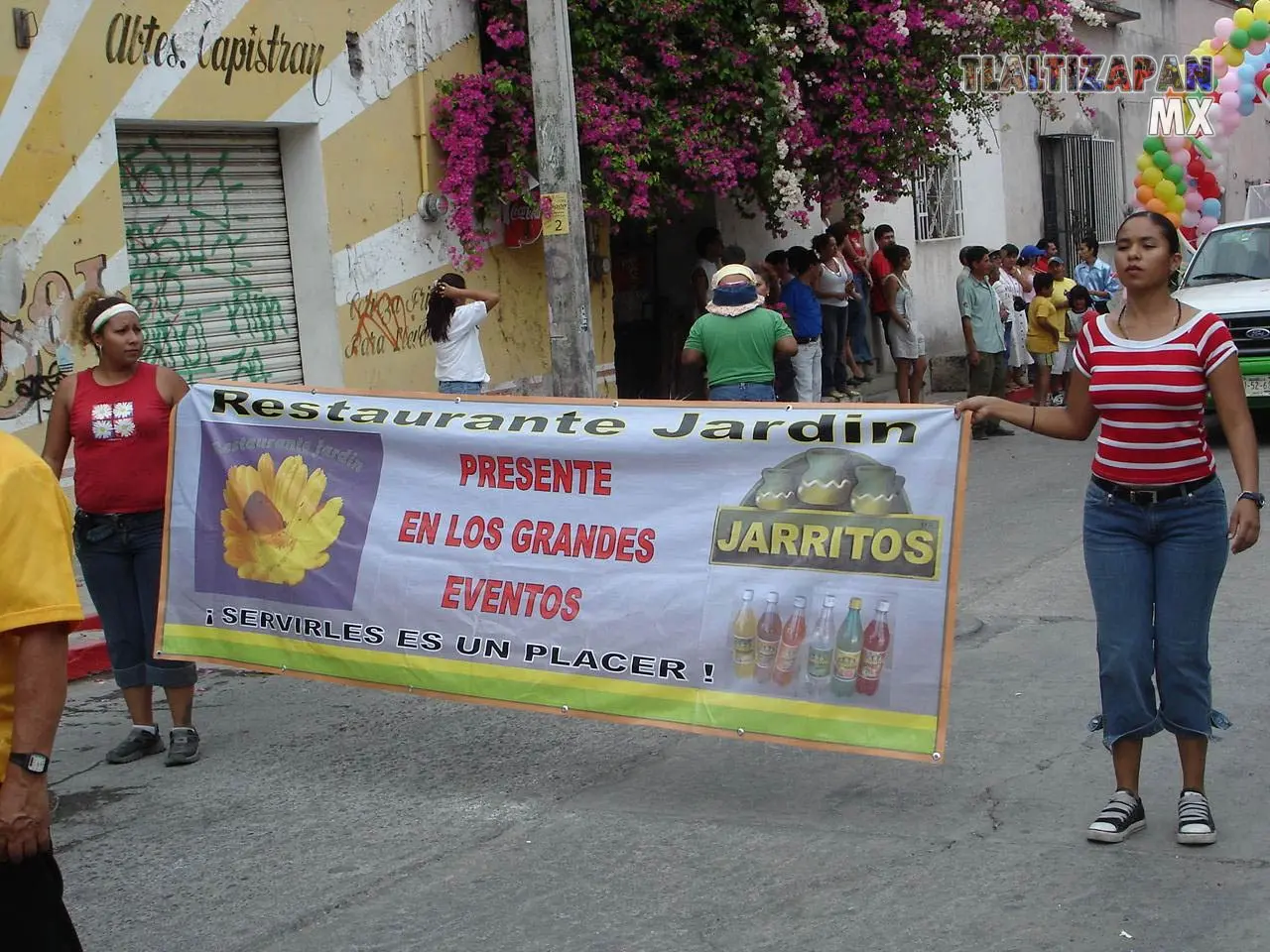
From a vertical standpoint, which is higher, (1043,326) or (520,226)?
(520,226)

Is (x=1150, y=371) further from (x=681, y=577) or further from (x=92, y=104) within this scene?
(x=92, y=104)

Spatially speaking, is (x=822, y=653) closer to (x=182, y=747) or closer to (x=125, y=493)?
(x=182, y=747)

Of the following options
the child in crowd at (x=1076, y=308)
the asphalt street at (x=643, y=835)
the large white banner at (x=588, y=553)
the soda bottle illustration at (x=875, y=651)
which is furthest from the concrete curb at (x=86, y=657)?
the child in crowd at (x=1076, y=308)

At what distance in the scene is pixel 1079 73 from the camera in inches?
749

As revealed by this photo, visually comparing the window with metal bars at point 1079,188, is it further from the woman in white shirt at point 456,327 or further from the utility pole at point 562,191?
the woman in white shirt at point 456,327

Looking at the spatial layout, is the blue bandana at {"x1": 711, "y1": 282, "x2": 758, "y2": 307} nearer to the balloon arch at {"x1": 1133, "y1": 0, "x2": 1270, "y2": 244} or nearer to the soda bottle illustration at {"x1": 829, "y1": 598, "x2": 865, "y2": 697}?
the soda bottle illustration at {"x1": 829, "y1": 598, "x2": 865, "y2": 697}

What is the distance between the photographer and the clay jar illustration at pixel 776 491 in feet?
18.1

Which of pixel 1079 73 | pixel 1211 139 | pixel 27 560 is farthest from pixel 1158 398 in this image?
pixel 1211 139

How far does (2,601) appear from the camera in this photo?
3076 millimetres

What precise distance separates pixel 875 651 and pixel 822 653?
18cm

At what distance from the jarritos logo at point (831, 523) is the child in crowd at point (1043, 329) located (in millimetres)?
12054

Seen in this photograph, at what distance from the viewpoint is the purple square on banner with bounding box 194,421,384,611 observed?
646 cm

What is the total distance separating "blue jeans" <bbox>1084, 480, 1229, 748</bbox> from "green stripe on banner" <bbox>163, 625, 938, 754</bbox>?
0.65 metres

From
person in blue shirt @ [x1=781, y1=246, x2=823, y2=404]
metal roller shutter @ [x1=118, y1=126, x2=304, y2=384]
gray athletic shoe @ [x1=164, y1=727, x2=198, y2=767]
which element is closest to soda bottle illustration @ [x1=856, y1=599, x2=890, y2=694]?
gray athletic shoe @ [x1=164, y1=727, x2=198, y2=767]
